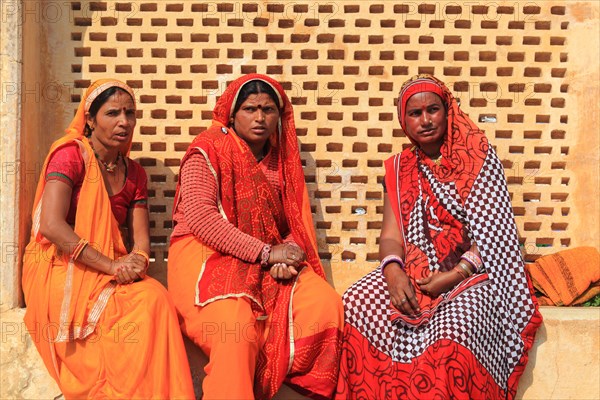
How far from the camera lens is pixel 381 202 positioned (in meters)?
4.94

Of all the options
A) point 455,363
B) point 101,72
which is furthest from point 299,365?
point 101,72

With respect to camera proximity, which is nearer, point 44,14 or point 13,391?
point 13,391

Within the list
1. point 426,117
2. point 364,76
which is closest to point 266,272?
point 426,117

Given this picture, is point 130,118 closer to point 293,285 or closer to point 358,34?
point 293,285

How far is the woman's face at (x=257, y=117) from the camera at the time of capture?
14.0 feet

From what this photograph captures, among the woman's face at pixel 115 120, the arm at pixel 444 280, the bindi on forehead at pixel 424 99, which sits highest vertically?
the bindi on forehead at pixel 424 99

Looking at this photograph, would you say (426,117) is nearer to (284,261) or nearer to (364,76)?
(364,76)

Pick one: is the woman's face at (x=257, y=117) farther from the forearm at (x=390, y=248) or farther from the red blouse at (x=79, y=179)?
the forearm at (x=390, y=248)

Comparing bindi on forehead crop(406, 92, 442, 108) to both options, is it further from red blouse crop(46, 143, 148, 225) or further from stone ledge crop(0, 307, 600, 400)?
red blouse crop(46, 143, 148, 225)

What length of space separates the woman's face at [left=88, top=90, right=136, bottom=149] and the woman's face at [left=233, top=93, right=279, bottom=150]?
563mm

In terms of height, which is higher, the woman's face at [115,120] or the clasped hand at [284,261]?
the woman's face at [115,120]

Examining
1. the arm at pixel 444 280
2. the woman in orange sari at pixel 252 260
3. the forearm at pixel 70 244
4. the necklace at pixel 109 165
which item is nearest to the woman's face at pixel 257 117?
the woman in orange sari at pixel 252 260

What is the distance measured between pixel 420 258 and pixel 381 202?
2.70 ft

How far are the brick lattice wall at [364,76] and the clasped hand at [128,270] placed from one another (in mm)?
990
